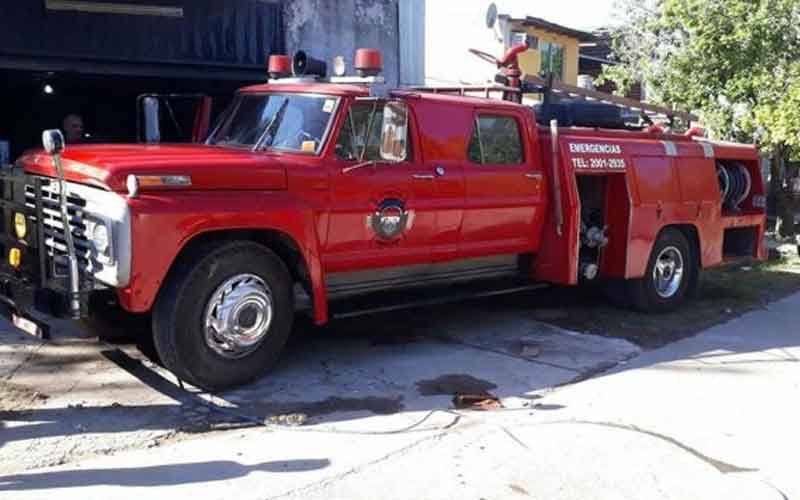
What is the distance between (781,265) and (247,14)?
8063 millimetres

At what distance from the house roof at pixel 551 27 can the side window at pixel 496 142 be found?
18.0m

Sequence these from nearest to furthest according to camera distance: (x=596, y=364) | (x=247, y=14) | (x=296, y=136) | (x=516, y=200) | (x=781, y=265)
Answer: (x=296, y=136) < (x=596, y=364) < (x=516, y=200) < (x=247, y=14) < (x=781, y=265)

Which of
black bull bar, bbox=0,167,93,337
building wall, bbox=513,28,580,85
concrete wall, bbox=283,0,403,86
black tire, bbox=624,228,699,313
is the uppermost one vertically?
building wall, bbox=513,28,580,85

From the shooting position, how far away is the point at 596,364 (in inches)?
270

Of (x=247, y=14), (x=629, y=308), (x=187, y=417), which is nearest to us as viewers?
(x=187, y=417)

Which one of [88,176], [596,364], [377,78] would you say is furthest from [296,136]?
[596,364]

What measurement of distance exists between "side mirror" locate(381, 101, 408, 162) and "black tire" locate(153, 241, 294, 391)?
1.26 meters

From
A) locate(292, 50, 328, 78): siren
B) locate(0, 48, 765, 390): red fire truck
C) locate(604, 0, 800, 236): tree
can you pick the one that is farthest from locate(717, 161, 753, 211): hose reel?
locate(292, 50, 328, 78): siren

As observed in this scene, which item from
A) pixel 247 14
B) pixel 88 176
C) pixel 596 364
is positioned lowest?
pixel 596 364

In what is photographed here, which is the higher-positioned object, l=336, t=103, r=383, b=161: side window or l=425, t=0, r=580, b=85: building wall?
l=425, t=0, r=580, b=85: building wall

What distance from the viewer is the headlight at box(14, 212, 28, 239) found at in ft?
18.9

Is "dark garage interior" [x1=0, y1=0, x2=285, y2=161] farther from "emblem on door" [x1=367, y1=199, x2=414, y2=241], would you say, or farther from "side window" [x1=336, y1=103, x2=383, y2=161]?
"emblem on door" [x1=367, y1=199, x2=414, y2=241]

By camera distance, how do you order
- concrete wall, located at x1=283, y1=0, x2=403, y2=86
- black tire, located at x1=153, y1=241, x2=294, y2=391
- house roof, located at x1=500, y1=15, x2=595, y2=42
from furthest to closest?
house roof, located at x1=500, y1=15, x2=595, y2=42 < concrete wall, located at x1=283, y1=0, x2=403, y2=86 < black tire, located at x1=153, y1=241, x2=294, y2=391

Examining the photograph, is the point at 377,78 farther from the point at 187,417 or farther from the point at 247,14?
the point at 247,14
